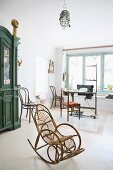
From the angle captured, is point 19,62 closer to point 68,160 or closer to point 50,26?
point 50,26

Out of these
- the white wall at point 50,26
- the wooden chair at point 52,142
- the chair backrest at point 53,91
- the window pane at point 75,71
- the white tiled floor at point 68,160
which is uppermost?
the white wall at point 50,26

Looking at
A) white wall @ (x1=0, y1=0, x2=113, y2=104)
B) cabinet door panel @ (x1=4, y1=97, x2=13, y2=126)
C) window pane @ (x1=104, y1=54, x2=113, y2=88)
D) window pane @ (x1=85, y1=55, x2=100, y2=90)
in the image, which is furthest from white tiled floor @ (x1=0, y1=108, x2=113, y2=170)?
window pane @ (x1=85, y1=55, x2=100, y2=90)

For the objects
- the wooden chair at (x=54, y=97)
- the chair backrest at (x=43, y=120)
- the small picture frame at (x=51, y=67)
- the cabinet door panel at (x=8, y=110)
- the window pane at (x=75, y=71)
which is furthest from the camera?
the window pane at (x=75, y=71)

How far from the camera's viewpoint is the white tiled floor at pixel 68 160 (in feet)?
8.07

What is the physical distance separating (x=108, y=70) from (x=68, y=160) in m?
5.52

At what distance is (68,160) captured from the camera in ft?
8.66

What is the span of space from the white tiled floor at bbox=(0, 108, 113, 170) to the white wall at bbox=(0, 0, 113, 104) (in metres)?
2.12

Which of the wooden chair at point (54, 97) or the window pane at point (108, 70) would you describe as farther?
the window pane at point (108, 70)

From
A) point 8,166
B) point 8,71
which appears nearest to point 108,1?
point 8,71

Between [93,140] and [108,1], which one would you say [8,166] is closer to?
[93,140]

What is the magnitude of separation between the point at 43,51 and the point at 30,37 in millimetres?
994

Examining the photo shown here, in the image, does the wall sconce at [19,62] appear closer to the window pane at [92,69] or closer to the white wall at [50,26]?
the white wall at [50,26]

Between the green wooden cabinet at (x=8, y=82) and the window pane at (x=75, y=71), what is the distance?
4.31 m

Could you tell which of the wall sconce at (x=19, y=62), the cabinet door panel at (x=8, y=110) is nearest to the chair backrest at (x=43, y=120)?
the cabinet door panel at (x=8, y=110)
